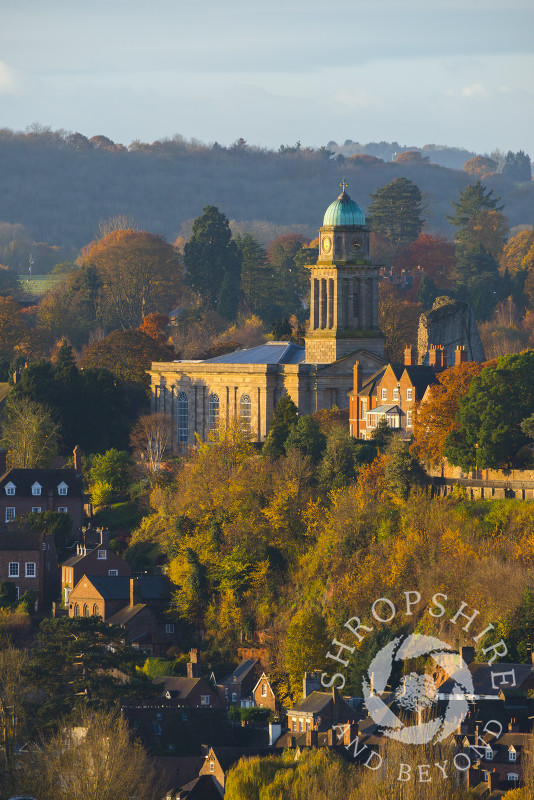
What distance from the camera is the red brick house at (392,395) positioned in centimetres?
9038

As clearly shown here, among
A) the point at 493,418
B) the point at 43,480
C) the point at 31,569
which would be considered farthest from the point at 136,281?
the point at 493,418

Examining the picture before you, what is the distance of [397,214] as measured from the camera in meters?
163

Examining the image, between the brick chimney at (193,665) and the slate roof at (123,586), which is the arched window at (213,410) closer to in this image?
the slate roof at (123,586)

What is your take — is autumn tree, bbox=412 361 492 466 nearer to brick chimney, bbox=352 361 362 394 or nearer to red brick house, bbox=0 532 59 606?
brick chimney, bbox=352 361 362 394

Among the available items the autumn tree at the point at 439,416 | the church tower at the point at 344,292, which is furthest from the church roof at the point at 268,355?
the autumn tree at the point at 439,416

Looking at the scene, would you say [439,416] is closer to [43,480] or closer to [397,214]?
[43,480]

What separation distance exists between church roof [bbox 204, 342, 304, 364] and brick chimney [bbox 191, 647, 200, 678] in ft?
77.6

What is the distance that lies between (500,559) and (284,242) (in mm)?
89531

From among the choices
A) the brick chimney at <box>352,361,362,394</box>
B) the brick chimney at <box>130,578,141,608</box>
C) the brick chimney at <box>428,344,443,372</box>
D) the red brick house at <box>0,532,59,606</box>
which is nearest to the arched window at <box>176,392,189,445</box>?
the brick chimney at <box>352,361,362,394</box>

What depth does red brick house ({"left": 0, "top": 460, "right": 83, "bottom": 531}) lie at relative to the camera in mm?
95562

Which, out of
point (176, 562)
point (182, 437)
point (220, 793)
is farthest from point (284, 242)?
point (220, 793)

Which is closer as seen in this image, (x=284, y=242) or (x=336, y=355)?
(x=336, y=355)

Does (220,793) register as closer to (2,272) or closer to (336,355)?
(336,355)

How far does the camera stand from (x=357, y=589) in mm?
79562
